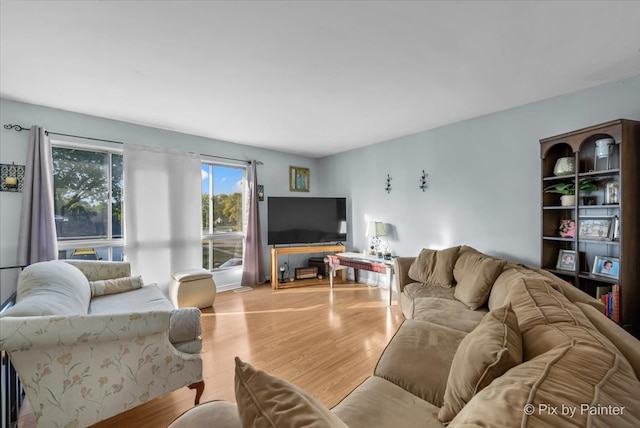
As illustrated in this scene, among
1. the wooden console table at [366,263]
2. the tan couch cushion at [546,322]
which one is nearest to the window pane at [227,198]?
the wooden console table at [366,263]

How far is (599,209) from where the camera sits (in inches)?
95.4

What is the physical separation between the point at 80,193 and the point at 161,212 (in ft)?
2.93

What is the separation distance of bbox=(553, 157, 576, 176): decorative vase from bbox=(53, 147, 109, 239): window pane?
16.9ft

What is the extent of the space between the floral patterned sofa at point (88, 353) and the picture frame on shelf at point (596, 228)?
333 cm

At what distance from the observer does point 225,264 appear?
459cm

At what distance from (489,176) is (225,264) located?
4.16m

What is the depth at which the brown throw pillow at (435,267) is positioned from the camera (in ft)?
9.59

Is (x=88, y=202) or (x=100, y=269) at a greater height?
(x=88, y=202)

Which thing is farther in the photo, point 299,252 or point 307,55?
point 299,252

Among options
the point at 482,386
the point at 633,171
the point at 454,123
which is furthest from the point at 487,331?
the point at 454,123

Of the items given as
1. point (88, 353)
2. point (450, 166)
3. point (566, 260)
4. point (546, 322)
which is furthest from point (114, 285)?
point (566, 260)

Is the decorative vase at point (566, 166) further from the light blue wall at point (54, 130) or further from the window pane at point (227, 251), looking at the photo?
the window pane at point (227, 251)

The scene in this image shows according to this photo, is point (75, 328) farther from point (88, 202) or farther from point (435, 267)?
point (435, 267)

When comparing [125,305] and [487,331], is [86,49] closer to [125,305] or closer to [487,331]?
[125,305]
